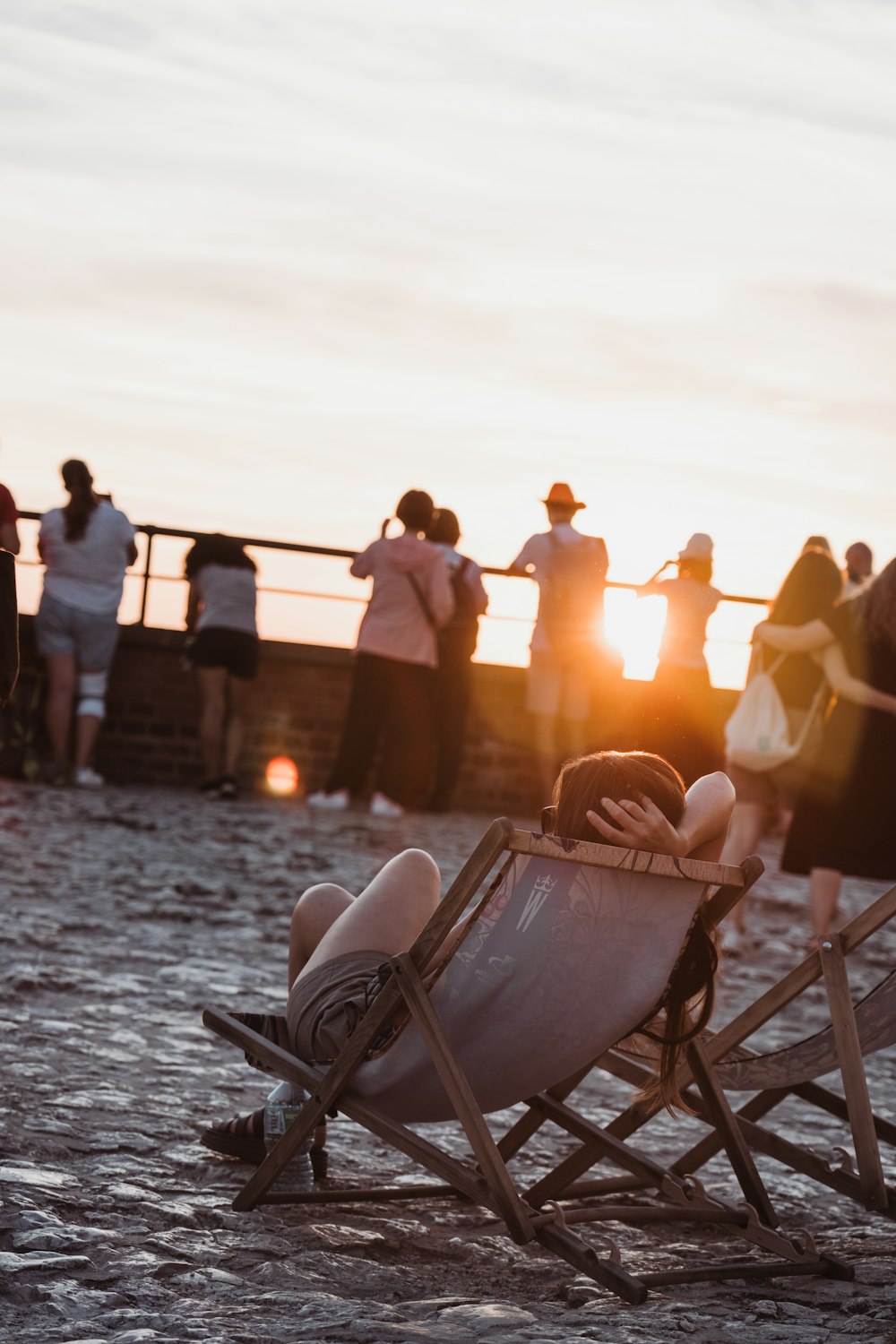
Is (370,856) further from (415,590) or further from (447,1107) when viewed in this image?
(447,1107)

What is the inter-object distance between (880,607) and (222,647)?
6.47 m

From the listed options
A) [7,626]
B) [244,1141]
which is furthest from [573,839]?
[7,626]

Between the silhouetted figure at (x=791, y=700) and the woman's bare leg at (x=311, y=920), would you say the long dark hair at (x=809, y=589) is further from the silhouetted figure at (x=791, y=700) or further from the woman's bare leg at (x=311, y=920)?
the woman's bare leg at (x=311, y=920)

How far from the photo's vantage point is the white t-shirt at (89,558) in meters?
11.9

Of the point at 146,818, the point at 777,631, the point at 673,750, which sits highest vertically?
the point at 777,631

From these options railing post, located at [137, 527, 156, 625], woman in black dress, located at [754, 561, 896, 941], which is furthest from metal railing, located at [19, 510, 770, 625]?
woman in black dress, located at [754, 561, 896, 941]

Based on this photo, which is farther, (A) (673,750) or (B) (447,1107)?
(A) (673,750)

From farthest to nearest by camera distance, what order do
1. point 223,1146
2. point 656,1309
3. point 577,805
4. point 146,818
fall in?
1. point 146,818
2. point 223,1146
3. point 577,805
4. point 656,1309

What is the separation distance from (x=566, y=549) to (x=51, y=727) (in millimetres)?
4057

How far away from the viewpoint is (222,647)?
12445mm

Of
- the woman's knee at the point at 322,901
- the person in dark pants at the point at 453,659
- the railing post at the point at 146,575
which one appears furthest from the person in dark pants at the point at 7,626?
the railing post at the point at 146,575

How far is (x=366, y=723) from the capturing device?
483 inches

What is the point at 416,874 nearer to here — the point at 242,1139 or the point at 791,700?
the point at 242,1139

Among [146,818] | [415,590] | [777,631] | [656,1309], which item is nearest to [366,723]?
[415,590]
